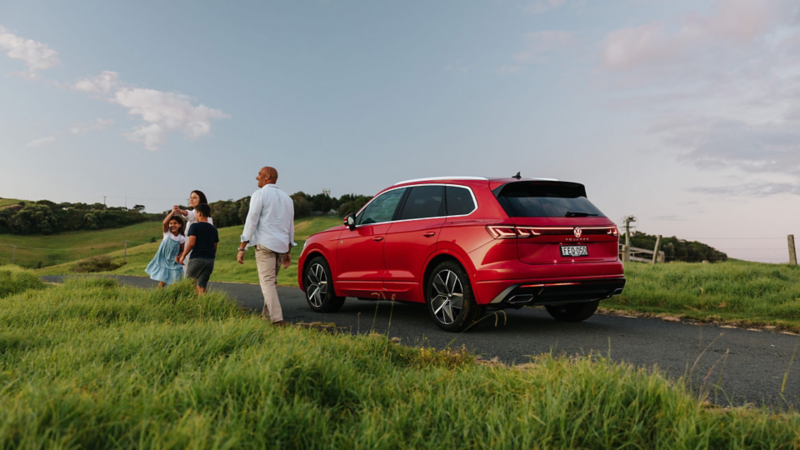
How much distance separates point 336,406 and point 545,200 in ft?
14.3

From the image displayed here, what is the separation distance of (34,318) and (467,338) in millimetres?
4672

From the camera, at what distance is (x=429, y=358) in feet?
13.3

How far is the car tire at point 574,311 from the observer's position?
23.9 ft

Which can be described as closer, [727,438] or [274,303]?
Answer: [727,438]

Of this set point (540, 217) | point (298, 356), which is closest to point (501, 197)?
point (540, 217)

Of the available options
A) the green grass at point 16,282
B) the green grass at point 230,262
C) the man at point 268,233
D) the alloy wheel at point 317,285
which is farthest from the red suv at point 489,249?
the green grass at point 230,262

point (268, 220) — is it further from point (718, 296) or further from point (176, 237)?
point (718, 296)

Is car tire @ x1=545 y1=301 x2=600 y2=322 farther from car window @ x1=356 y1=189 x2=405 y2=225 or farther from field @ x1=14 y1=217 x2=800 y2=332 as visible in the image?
car window @ x1=356 y1=189 x2=405 y2=225

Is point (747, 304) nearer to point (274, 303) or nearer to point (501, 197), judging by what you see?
point (501, 197)

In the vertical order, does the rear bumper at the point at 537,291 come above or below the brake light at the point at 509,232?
below

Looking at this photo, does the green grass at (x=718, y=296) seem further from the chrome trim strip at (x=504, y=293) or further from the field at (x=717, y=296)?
the chrome trim strip at (x=504, y=293)

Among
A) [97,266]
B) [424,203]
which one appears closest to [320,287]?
[424,203]

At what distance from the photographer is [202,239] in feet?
25.7

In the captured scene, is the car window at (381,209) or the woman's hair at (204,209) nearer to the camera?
the car window at (381,209)
